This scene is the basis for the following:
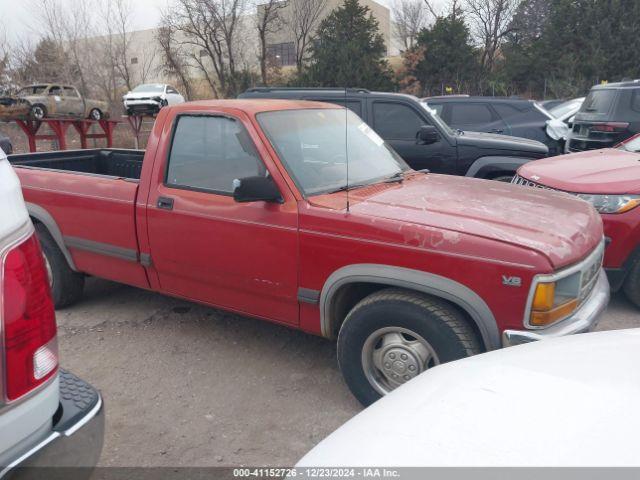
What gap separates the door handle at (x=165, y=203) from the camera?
12.4ft

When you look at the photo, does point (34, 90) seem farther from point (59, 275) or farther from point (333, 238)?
point (333, 238)

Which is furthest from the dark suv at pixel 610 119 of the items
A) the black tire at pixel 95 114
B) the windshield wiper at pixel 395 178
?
the black tire at pixel 95 114

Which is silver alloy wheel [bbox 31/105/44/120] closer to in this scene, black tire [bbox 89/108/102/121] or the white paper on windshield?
black tire [bbox 89/108/102/121]

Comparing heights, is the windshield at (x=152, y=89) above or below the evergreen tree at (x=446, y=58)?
below

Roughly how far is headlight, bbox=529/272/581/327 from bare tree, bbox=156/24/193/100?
34.8 m

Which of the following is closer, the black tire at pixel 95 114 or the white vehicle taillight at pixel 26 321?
the white vehicle taillight at pixel 26 321

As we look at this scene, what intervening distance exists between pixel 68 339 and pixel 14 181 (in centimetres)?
288

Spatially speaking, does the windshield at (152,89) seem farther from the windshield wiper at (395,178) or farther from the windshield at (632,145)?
the windshield wiper at (395,178)

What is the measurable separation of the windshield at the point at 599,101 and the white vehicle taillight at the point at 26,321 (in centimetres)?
909

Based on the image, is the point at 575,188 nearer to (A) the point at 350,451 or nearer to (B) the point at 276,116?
(B) the point at 276,116

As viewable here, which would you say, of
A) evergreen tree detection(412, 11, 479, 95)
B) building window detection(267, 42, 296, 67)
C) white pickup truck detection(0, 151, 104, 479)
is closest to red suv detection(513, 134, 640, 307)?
white pickup truck detection(0, 151, 104, 479)

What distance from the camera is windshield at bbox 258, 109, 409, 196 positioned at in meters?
3.57

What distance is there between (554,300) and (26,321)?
91.1 inches

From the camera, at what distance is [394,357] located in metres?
3.08
